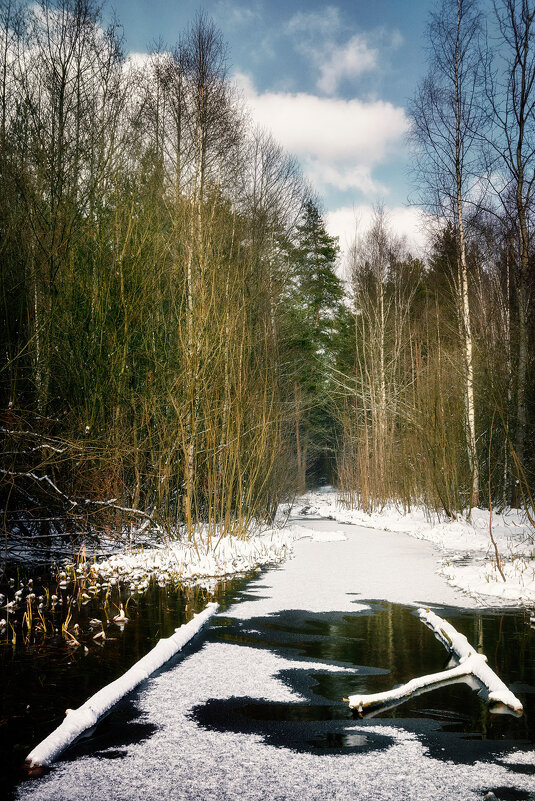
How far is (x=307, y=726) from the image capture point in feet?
12.6

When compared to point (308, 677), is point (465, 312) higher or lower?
higher

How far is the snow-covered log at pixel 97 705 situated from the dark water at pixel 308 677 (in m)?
0.09

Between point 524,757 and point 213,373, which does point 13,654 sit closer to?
point 524,757

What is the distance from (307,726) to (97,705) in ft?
4.22

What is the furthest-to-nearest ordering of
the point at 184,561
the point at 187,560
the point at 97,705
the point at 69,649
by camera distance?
the point at 187,560
the point at 184,561
the point at 69,649
the point at 97,705

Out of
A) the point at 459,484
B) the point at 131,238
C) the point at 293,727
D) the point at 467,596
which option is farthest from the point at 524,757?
the point at 459,484

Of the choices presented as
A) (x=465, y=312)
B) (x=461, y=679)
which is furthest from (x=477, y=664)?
(x=465, y=312)

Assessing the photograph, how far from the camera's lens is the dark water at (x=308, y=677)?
11.9ft

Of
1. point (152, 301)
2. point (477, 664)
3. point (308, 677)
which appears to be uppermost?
point (152, 301)

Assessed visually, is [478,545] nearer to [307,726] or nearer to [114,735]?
[307,726]

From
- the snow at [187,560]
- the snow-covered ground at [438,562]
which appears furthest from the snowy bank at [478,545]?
the snow at [187,560]

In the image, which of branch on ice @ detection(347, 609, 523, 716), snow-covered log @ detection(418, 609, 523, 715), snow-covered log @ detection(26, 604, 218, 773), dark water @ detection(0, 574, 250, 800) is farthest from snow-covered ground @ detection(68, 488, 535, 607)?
snow-covered log @ detection(26, 604, 218, 773)

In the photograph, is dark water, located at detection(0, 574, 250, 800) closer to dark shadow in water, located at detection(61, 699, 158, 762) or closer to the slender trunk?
dark shadow in water, located at detection(61, 699, 158, 762)

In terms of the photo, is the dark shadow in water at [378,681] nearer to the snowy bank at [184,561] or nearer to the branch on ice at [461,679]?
the branch on ice at [461,679]
